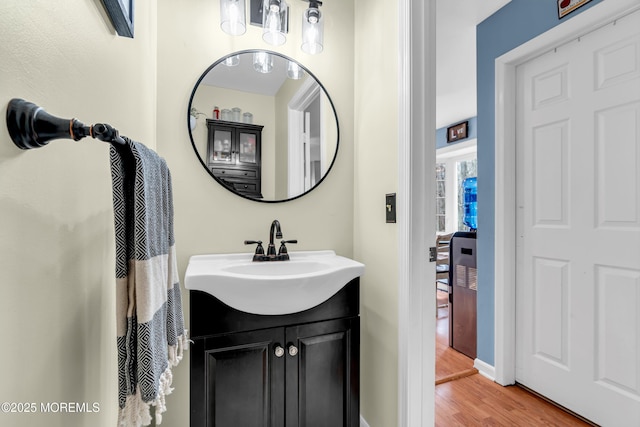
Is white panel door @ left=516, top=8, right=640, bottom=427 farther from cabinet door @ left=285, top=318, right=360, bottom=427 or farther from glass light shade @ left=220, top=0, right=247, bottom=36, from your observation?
glass light shade @ left=220, top=0, right=247, bottom=36

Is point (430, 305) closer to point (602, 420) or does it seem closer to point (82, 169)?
point (82, 169)

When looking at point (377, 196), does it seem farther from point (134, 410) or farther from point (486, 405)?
point (486, 405)

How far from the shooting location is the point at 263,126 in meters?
1.49

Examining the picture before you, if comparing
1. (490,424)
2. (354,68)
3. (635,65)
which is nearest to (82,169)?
(354,68)

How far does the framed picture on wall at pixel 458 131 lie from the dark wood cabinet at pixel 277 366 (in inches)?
155

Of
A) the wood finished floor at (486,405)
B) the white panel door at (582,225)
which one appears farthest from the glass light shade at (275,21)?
the wood finished floor at (486,405)

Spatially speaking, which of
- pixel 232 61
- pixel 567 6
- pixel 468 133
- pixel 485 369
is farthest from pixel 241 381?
pixel 468 133

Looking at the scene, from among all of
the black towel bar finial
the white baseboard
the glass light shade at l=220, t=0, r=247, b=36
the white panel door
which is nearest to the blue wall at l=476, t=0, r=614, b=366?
the white baseboard

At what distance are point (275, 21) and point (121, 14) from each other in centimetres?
87

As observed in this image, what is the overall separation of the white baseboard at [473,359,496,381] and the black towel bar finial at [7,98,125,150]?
246cm

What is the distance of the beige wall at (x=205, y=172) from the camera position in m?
1.31

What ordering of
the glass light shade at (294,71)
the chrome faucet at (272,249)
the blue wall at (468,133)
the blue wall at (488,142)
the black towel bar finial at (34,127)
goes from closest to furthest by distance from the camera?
the black towel bar finial at (34,127)
the chrome faucet at (272,249)
the glass light shade at (294,71)
the blue wall at (488,142)
the blue wall at (468,133)

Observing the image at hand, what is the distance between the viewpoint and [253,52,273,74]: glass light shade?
4.75 ft

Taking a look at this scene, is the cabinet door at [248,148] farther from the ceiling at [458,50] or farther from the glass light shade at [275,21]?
the ceiling at [458,50]
